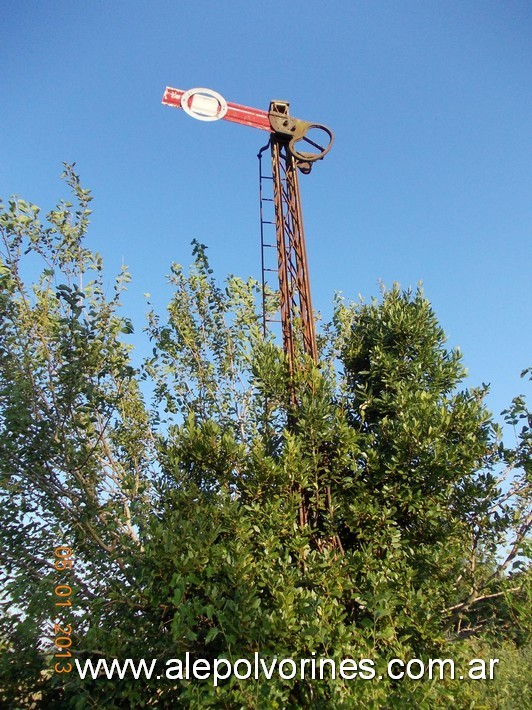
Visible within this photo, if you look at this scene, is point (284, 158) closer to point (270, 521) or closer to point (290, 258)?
point (290, 258)

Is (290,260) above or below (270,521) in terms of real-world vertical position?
above

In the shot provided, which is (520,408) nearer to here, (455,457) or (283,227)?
(455,457)

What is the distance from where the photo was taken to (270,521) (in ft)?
26.4

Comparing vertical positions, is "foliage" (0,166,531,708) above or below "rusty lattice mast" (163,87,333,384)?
below

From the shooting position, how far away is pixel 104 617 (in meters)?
8.08

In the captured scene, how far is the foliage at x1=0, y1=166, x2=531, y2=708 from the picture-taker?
7301 millimetres

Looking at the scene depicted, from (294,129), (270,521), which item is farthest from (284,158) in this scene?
(270,521)

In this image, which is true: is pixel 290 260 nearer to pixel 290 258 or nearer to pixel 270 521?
pixel 290 258

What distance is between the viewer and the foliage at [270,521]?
7.30 metres

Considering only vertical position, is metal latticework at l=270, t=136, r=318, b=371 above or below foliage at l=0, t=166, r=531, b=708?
above

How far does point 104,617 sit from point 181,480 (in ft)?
7.65

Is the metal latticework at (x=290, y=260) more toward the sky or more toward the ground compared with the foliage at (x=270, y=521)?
more toward the sky

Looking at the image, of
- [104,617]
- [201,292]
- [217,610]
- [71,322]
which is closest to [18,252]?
[71,322]

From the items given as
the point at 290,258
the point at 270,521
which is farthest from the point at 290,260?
the point at 270,521
